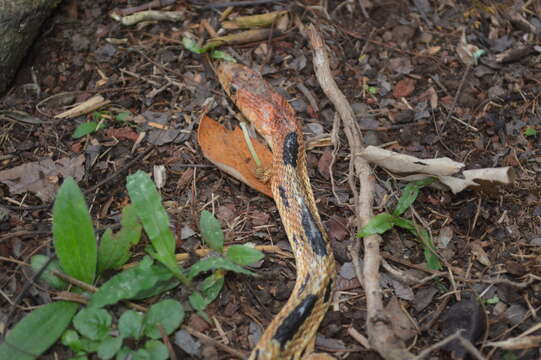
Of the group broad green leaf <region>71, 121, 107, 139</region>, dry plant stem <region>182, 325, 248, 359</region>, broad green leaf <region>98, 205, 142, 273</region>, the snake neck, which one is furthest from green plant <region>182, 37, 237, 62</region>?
dry plant stem <region>182, 325, 248, 359</region>

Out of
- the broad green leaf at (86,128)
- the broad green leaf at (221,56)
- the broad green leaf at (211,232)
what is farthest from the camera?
the broad green leaf at (221,56)

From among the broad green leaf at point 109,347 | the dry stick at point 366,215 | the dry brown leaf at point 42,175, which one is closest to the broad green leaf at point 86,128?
the dry brown leaf at point 42,175

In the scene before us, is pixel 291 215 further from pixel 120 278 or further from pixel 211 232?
pixel 120 278

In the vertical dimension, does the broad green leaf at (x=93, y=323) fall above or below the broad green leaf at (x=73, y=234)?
below

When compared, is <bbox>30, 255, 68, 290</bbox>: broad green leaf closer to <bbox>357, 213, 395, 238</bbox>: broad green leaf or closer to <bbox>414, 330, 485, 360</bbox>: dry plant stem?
<bbox>357, 213, 395, 238</bbox>: broad green leaf

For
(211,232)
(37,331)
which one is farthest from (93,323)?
(211,232)

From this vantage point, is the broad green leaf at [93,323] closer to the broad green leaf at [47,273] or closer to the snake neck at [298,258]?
the broad green leaf at [47,273]
